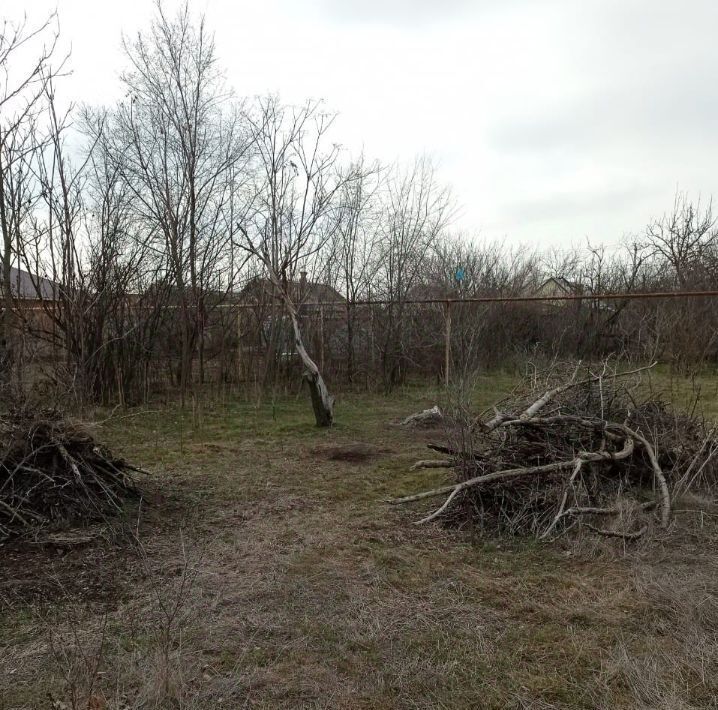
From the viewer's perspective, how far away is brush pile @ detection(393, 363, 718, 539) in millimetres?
4289

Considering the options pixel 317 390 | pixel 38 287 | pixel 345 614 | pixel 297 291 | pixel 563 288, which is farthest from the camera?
pixel 563 288

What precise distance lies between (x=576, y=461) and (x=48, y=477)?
12.6 feet

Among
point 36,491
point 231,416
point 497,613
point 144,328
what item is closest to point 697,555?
point 497,613

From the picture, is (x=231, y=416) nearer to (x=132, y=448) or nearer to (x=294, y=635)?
(x=132, y=448)

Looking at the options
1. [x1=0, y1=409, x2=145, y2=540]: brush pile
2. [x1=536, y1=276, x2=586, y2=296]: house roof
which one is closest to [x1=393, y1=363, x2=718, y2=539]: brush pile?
[x1=0, y1=409, x2=145, y2=540]: brush pile

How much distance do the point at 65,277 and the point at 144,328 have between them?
4.92 ft

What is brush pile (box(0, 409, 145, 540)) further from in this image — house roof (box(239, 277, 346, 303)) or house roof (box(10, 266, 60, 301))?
house roof (box(239, 277, 346, 303))

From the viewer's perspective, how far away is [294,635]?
2.84m

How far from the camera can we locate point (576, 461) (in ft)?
14.8

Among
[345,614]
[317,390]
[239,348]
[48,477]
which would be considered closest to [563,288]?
[239,348]

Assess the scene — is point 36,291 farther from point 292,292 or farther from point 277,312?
point 292,292

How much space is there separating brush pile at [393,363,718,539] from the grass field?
0.85 ft

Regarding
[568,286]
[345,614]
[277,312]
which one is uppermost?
[568,286]

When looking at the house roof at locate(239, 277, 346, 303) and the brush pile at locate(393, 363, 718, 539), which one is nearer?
the brush pile at locate(393, 363, 718, 539)
